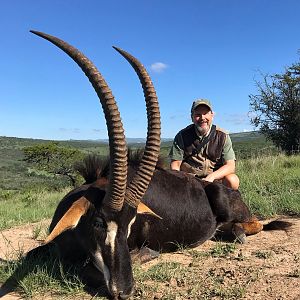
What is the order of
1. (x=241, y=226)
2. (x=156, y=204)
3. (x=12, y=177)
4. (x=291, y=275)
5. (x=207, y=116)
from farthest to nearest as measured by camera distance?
1. (x=12, y=177)
2. (x=207, y=116)
3. (x=241, y=226)
4. (x=156, y=204)
5. (x=291, y=275)

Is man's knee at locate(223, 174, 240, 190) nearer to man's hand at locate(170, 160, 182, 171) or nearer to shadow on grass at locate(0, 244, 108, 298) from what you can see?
man's hand at locate(170, 160, 182, 171)

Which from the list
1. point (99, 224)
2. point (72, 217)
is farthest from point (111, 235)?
point (72, 217)

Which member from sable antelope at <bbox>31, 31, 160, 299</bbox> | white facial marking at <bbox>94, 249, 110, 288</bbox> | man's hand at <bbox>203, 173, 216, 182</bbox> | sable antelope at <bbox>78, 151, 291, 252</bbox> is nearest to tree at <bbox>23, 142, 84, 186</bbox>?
man's hand at <bbox>203, 173, 216, 182</bbox>

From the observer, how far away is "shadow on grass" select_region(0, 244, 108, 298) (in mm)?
4141

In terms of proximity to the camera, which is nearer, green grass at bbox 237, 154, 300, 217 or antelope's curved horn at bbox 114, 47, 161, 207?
antelope's curved horn at bbox 114, 47, 161, 207

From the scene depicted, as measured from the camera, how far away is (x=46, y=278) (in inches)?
170

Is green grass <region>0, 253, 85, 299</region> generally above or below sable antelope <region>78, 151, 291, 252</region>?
below

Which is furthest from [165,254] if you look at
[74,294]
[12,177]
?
[12,177]

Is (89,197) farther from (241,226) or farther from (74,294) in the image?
(241,226)

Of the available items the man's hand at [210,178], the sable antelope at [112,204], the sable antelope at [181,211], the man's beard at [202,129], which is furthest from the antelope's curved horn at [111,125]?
the man's beard at [202,129]

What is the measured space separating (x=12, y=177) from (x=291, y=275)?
51892mm

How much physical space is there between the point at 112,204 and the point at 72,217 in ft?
1.22

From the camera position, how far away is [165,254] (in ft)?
17.5

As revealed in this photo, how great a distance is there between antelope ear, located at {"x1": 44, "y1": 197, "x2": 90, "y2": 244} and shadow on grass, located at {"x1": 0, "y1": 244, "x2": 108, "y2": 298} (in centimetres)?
59
